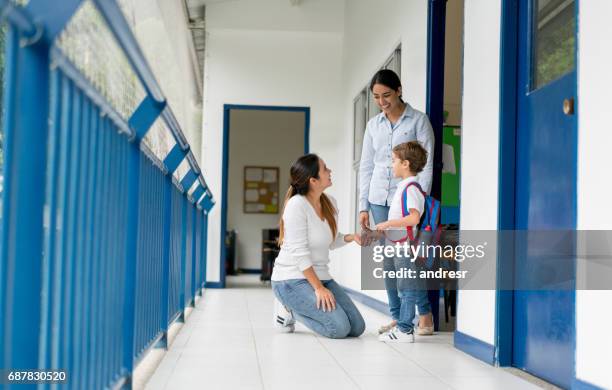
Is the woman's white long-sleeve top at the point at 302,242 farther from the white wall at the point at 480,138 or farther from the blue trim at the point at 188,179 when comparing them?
the white wall at the point at 480,138

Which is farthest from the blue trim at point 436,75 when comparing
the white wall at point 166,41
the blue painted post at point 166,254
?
the blue painted post at point 166,254

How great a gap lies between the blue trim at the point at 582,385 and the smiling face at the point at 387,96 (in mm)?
Result: 2043

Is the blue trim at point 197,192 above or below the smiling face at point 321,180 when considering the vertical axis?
below

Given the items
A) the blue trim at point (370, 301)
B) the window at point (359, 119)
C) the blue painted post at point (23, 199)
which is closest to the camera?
the blue painted post at point (23, 199)

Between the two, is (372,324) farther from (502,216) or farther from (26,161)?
(26,161)

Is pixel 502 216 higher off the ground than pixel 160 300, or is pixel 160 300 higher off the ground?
pixel 502 216

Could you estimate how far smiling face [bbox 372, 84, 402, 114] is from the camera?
12.7 ft

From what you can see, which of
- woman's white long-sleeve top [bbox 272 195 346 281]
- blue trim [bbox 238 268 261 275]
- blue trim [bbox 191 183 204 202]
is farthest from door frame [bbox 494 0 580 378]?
blue trim [bbox 238 268 261 275]

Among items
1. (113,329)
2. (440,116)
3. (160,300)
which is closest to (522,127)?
(440,116)

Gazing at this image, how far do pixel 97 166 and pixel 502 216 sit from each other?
1901mm

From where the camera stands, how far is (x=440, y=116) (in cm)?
433

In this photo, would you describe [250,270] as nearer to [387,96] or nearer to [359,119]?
[359,119]

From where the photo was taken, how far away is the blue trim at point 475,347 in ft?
9.86

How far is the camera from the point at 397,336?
3.61 m
